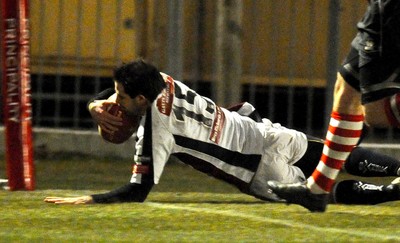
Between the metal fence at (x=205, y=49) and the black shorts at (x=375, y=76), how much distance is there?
4.58 m

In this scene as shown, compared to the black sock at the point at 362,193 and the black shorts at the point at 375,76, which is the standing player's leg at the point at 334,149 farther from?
the black sock at the point at 362,193

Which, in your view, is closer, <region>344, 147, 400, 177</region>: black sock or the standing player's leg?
the standing player's leg

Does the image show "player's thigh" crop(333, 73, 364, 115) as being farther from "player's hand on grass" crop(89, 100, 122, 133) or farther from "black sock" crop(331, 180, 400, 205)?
"player's hand on grass" crop(89, 100, 122, 133)

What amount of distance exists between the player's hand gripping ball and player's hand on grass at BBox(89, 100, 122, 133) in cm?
2

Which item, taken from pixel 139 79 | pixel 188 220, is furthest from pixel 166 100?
pixel 188 220

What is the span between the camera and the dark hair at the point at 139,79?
299 inches

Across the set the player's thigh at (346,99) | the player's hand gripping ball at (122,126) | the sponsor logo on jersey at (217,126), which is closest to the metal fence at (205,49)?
the player's hand gripping ball at (122,126)

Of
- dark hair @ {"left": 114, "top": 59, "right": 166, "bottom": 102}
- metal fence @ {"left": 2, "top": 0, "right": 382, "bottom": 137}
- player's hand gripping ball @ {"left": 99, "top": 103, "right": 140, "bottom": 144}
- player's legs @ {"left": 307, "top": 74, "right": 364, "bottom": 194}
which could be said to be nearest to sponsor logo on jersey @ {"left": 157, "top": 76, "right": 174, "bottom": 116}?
dark hair @ {"left": 114, "top": 59, "right": 166, "bottom": 102}

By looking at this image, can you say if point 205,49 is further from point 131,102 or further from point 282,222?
point 282,222

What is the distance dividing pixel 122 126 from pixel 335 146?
4.53ft

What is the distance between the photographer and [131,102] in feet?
25.2

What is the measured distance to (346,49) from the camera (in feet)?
38.4

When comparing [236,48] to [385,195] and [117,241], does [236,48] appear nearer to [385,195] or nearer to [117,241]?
[385,195]

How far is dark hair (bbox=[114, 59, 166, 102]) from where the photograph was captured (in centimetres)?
759
